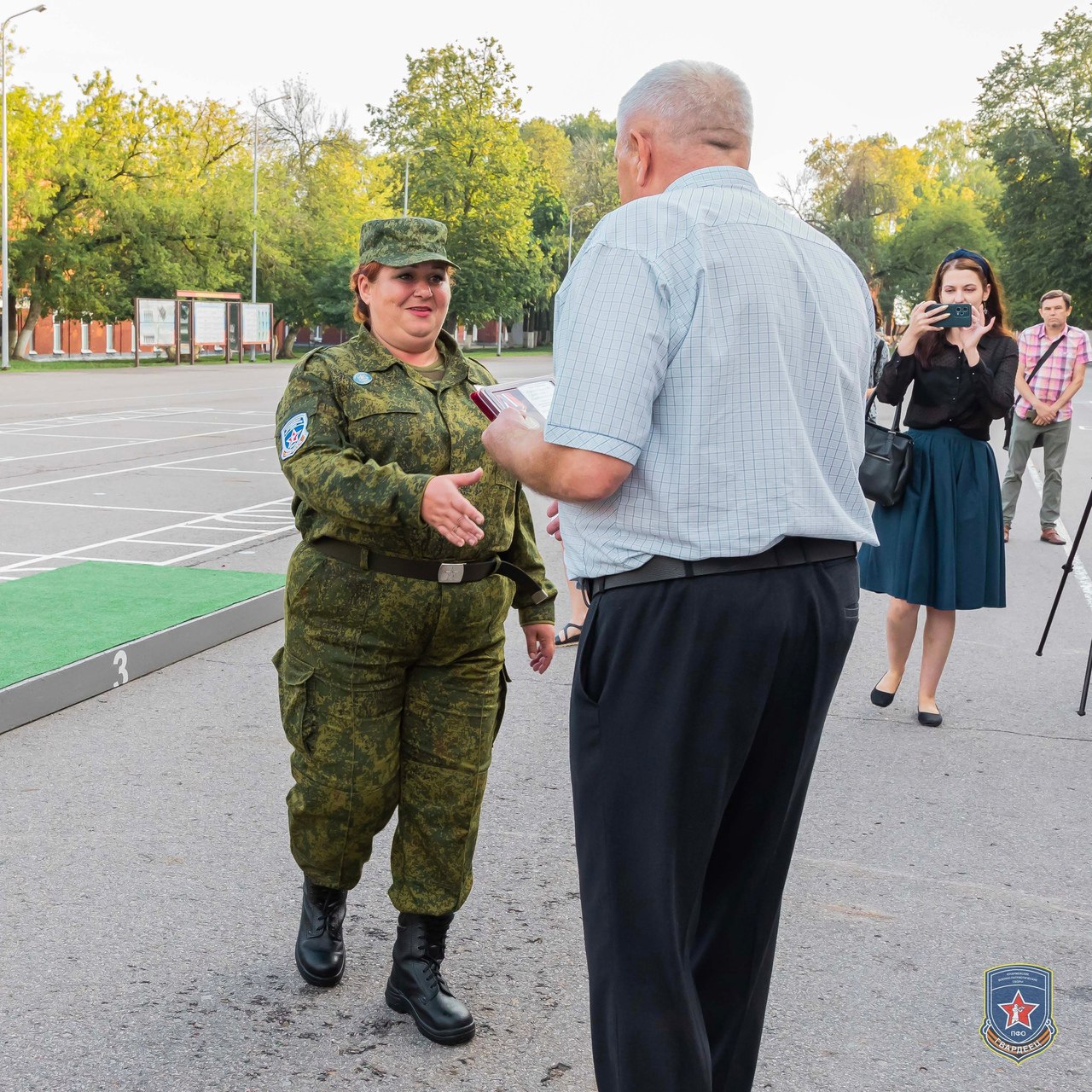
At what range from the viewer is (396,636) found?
324 centimetres

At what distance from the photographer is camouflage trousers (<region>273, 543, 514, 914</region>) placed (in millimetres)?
3246

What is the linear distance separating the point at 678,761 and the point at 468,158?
66.9 m

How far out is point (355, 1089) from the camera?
2.98 m

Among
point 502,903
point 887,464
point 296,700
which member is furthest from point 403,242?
point 887,464

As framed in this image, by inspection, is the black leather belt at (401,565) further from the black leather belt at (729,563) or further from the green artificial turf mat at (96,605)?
the green artificial turf mat at (96,605)

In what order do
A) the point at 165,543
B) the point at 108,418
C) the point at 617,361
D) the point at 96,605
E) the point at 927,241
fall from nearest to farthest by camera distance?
the point at 617,361, the point at 96,605, the point at 165,543, the point at 108,418, the point at 927,241

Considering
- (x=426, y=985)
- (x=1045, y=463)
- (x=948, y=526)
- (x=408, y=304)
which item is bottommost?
(x=426, y=985)

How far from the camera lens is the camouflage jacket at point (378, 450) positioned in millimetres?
3057

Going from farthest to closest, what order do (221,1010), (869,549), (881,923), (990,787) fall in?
1. (869,549)
2. (990,787)
3. (881,923)
4. (221,1010)

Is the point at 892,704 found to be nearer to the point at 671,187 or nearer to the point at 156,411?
the point at 671,187

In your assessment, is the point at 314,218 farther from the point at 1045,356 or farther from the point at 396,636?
the point at 396,636

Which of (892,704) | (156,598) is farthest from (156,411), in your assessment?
(892,704)

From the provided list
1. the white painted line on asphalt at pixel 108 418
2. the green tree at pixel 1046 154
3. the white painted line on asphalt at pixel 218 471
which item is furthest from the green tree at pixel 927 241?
the white painted line on asphalt at pixel 218 471

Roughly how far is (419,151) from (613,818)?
67.6 metres
